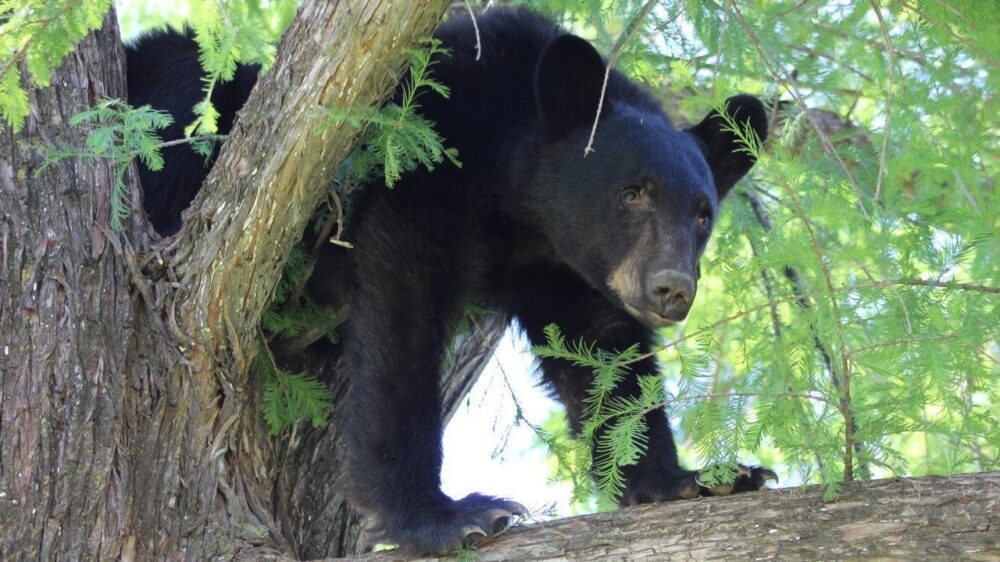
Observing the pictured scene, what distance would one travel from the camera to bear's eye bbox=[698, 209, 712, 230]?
17.4ft

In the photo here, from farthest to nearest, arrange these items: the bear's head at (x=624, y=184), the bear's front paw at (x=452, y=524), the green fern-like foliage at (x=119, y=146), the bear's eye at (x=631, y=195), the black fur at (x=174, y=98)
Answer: the black fur at (x=174, y=98) → the bear's eye at (x=631, y=195) → the bear's head at (x=624, y=184) → the bear's front paw at (x=452, y=524) → the green fern-like foliage at (x=119, y=146)

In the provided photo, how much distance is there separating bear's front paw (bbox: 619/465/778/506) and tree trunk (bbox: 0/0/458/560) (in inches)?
63.8

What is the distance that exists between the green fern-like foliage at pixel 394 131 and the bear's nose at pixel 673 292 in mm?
1090

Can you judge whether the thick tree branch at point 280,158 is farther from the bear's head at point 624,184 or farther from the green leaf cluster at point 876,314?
the bear's head at point 624,184

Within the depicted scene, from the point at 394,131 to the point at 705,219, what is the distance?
1.85 m

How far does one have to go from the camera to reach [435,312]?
17.1 feet

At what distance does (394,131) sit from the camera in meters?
4.22

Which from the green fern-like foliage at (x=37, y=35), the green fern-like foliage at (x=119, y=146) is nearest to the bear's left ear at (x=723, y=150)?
the green fern-like foliage at (x=119, y=146)

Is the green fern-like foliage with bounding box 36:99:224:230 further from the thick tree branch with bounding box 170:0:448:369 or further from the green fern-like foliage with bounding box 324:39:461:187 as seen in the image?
the green fern-like foliage with bounding box 324:39:461:187

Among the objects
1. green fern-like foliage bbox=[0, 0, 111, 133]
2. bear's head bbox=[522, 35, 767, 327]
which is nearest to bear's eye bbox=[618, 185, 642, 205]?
bear's head bbox=[522, 35, 767, 327]

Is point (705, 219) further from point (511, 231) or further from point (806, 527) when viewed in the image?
→ point (806, 527)

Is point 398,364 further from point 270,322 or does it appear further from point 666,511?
point 666,511

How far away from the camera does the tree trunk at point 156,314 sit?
12.8 feet

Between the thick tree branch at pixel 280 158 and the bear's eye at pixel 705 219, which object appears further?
the bear's eye at pixel 705 219
